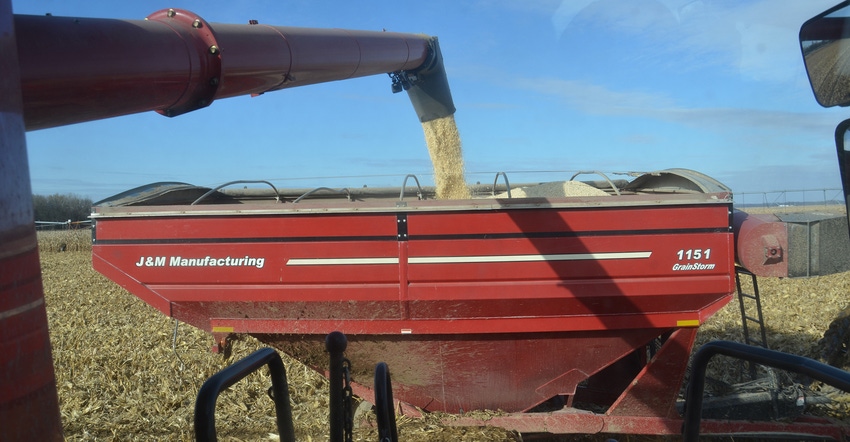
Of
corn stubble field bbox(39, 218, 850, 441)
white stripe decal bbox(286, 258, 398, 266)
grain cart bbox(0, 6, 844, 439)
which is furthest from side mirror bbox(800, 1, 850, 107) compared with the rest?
corn stubble field bbox(39, 218, 850, 441)

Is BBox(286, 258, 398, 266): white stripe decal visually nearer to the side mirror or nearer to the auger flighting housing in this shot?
the auger flighting housing

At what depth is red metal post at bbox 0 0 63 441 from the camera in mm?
998

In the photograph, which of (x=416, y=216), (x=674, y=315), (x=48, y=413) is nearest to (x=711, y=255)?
(x=674, y=315)

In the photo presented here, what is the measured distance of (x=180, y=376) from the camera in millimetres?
6094

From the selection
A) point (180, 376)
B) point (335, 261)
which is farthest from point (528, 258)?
point (180, 376)

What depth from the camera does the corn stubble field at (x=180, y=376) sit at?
470 cm

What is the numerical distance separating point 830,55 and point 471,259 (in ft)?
8.88

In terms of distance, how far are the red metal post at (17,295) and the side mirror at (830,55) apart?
1.78m

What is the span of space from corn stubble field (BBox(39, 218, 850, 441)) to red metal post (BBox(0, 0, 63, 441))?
10.7ft

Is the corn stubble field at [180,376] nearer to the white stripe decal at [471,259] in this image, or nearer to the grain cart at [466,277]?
the grain cart at [466,277]

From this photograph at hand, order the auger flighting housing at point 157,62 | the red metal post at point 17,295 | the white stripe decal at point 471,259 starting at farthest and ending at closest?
the white stripe decal at point 471,259, the auger flighting housing at point 157,62, the red metal post at point 17,295

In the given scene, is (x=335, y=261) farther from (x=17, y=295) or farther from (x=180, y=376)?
(x=17, y=295)

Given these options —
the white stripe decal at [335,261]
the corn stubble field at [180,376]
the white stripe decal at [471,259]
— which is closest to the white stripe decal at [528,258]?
the white stripe decal at [471,259]

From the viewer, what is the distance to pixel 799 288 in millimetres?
10938
